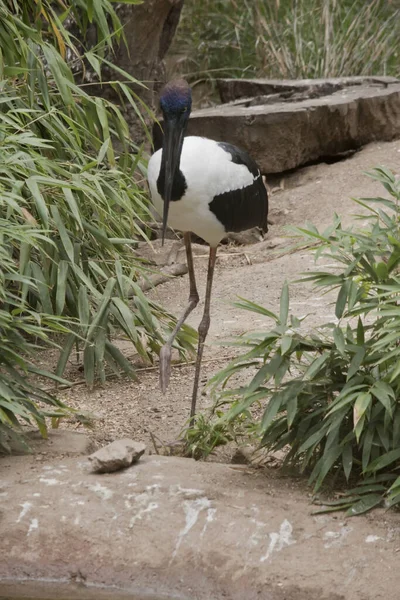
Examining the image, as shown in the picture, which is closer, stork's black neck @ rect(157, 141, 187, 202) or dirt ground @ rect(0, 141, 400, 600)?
dirt ground @ rect(0, 141, 400, 600)

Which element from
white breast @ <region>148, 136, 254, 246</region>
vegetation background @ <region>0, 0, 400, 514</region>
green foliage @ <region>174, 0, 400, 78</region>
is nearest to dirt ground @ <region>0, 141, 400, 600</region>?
vegetation background @ <region>0, 0, 400, 514</region>

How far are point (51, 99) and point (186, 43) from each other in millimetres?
6672

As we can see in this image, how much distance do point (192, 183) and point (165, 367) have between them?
0.77m

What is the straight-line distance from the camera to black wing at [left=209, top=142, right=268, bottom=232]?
4.61 metres

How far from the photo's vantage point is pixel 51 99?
514 cm

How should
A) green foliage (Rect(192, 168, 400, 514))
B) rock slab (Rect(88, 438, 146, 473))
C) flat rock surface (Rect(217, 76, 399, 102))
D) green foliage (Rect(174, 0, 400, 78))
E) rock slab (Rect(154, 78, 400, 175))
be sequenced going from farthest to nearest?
green foliage (Rect(174, 0, 400, 78))
flat rock surface (Rect(217, 76, 399, 102))
rock slab (Rect(154, 78, 400, 175))
rock slab (Rect(88, 438, 146, 473))
green foliage (Rect(192, 168, 400, 514))

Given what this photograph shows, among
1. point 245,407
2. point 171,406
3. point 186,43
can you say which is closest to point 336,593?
point 245,407

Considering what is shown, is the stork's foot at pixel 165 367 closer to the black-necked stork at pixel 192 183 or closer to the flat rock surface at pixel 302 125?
the black-necked stork at pixel 192 183

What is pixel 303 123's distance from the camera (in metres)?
7.66

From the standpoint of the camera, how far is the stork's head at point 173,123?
4.42 metres

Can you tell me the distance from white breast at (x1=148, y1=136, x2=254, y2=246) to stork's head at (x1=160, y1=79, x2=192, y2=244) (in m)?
0.08

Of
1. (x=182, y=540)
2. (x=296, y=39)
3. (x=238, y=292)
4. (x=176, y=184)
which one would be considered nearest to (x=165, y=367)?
(x=176, y=184)

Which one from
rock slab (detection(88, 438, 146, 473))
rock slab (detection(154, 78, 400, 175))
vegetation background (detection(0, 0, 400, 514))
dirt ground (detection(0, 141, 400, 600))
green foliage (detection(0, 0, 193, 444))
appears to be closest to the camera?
dirt ground (detection(0, 141, 400, 600))

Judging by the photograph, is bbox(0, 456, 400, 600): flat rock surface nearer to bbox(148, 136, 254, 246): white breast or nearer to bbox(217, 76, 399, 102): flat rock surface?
bbox(148, 136, 254, 246): white breast
